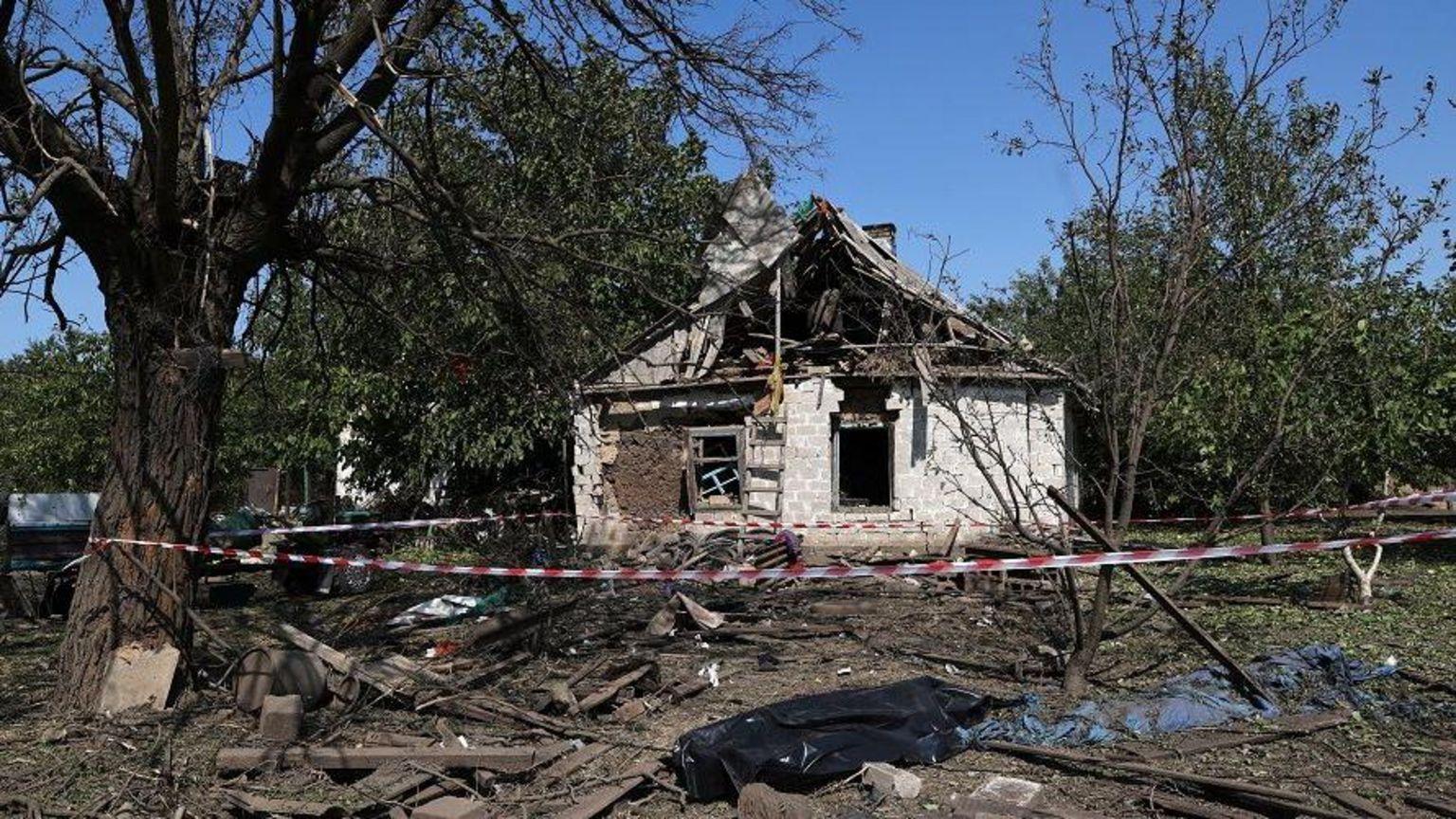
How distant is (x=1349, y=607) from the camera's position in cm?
1049

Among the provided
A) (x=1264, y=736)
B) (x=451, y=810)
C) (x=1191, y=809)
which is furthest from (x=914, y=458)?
(x=451, y=810)

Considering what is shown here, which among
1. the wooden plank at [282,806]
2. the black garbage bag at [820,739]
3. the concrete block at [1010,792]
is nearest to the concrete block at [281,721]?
the wooden plank at [282,806]

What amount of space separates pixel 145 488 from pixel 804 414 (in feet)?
38.8

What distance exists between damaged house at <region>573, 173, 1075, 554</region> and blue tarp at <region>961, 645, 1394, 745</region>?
9.03 m

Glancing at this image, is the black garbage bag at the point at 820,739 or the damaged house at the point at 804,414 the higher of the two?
the damaged house at the point at 804,414

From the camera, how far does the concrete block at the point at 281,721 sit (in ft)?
20.9

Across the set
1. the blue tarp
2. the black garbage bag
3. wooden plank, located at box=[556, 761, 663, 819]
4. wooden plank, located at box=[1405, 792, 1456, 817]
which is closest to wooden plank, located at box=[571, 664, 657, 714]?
wooden plank, located at box=[556, 761, 663, 819]

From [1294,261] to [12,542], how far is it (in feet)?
50.0

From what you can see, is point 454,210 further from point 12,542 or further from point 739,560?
point 12,542

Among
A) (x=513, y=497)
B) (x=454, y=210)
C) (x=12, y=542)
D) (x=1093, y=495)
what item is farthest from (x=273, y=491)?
(x=454, y=210)

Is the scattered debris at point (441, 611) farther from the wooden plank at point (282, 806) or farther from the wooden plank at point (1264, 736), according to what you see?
the wooden plank at point (1264, 736)

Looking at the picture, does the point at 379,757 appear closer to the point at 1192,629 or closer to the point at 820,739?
the point at 820,739

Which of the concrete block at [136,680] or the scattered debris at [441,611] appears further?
the scattered debris at [441,611]

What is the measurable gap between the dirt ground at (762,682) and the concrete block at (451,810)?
1.01 feet
